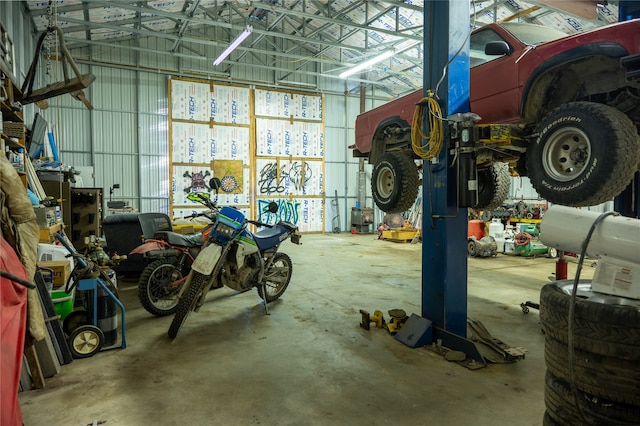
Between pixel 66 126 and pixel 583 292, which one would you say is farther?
pixel 66 126

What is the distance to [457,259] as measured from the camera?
129 inches

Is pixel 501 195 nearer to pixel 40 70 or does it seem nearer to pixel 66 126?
pixel 40 70

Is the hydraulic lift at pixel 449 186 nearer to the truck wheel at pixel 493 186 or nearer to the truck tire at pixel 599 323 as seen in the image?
the truck wheel at pixel 493 186

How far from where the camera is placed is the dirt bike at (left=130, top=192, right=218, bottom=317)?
402cm

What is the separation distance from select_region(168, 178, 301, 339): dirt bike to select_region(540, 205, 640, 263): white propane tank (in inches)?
104

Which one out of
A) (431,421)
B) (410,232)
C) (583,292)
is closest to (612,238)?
(583,292)

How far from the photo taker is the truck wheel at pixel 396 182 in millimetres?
3932

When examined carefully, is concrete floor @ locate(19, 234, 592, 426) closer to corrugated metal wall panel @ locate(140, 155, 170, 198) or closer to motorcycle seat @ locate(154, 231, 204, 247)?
motorcycle seat @ locate(154, 231, 204, 247)

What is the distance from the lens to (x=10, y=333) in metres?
1.57

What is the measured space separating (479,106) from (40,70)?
29.1 ft

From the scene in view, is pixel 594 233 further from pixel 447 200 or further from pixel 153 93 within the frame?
pixel 153 93

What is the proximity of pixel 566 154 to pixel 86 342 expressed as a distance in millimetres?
3733

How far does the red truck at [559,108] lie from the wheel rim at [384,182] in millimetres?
24

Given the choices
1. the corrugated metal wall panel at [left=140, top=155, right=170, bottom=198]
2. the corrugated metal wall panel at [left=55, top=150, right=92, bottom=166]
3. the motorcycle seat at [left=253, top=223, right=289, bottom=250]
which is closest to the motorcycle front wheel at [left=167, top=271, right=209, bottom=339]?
the motorcycle seat at [left=253, top=223, right=289, bottom=250]
